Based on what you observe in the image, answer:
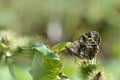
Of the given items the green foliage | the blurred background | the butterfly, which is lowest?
the blurred background

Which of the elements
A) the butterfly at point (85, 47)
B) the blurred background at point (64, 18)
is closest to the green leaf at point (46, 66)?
the butterfly at point (85, 47)

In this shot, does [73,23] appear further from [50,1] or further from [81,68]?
[81,68]

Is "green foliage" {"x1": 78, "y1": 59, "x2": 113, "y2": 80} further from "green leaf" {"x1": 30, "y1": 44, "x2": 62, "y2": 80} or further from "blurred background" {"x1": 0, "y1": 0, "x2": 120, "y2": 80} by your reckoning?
"blurred background" {"x1": 0, "y1": 0, "x2": 120, "y2": 80}

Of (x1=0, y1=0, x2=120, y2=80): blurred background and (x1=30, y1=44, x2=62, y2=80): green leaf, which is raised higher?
A: (x1=30, y1=44, x2=62, y2=80): green leaf

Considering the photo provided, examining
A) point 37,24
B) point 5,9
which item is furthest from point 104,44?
point 5,9

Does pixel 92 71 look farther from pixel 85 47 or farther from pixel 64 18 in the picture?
pixel 64 18

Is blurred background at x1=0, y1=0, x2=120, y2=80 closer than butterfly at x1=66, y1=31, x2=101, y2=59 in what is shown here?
No

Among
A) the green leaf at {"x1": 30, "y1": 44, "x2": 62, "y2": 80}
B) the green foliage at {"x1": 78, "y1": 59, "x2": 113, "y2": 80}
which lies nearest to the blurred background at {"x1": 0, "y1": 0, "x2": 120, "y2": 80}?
the green foliage at {"x1": 78, "y1": 59, "x2": 113, "y2": 80}
